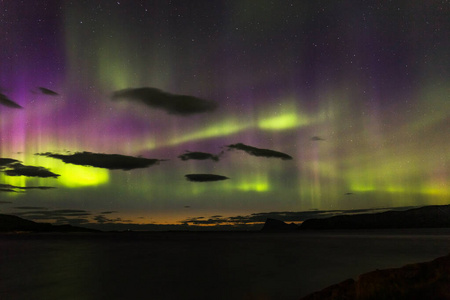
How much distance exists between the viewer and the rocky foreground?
13.6m

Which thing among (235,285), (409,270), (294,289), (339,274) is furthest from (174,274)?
(409,270)

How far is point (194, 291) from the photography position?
2423 cm

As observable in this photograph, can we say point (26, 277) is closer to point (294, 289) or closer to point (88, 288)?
point (88, 288)

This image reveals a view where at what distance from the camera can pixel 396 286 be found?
14602 millimetres

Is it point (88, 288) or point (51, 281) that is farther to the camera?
point (51, 281)

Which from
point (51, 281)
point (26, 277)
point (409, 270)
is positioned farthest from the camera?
point (26, 277)

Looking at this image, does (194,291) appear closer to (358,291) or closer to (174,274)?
(174,274)

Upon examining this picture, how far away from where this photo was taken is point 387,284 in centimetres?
1465

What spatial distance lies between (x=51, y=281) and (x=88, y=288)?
5906 mm

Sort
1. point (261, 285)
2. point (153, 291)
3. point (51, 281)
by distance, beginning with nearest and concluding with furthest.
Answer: point (153, 291) → point (261, 285) → point (51, 281)

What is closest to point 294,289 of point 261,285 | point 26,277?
point 261,285

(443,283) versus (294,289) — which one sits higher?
(443,283)

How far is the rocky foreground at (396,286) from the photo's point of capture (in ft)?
44.6

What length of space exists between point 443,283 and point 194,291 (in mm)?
15271
